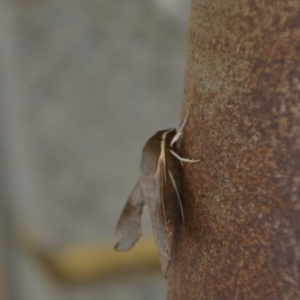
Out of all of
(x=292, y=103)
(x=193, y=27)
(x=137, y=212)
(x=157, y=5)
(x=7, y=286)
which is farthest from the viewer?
(x=7, y=286)

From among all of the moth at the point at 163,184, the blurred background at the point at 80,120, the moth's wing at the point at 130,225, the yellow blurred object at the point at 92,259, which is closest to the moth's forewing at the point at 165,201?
the moth at the point at 163,184

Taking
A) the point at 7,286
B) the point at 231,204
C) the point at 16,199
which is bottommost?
the point at 7,286

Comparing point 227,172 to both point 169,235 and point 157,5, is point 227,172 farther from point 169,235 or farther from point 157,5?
point 157,5

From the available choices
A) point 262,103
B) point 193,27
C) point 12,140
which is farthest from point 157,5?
point 262,103

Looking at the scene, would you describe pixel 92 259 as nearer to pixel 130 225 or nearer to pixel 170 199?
pixel 130 225

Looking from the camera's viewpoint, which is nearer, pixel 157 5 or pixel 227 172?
pixel 227 172

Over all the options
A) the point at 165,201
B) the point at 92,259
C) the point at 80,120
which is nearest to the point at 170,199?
the point at 165,201
